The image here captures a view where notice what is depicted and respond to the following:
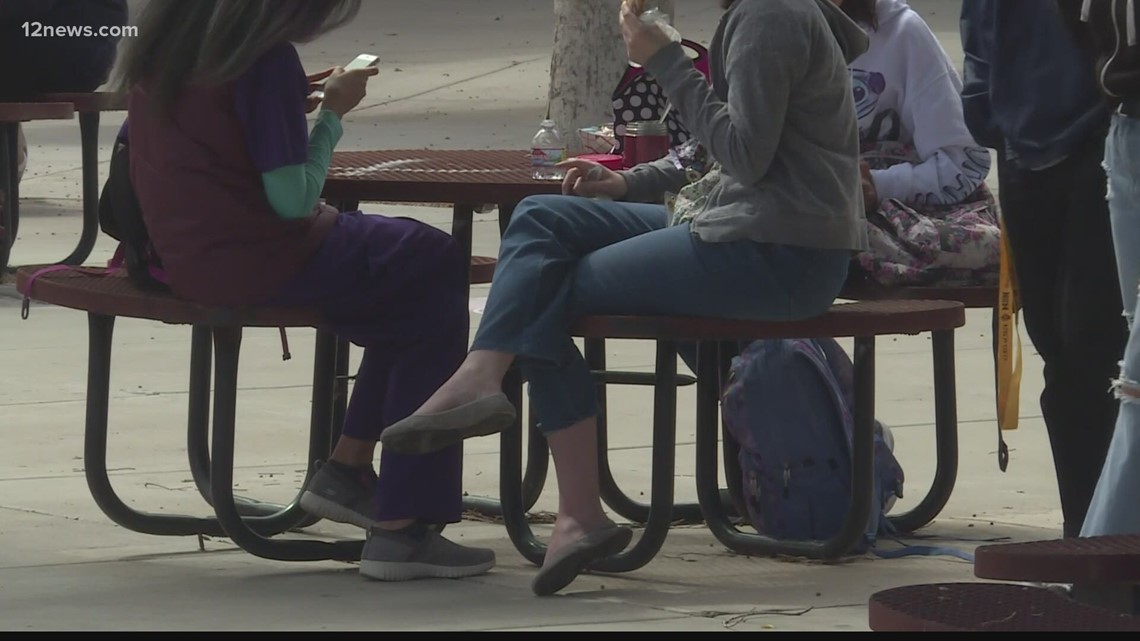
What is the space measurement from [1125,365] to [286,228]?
166 cm

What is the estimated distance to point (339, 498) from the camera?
467 cm

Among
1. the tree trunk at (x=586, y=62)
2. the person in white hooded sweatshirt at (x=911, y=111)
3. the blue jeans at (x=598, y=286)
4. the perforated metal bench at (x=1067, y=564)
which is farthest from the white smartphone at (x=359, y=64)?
the tree trunk at (x=586, y=62)

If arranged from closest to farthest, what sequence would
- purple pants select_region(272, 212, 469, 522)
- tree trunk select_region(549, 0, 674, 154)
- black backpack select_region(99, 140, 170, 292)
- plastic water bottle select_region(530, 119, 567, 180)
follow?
purple pants select_region(272, 212, 469, 522)
black backpack select_region(99, 140, 170, 292)
plastic water bottle select_region(530, 119, 567, 180)
tree trunk select_region(549, 0, 674, 154)

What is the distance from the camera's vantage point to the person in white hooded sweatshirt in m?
5.03

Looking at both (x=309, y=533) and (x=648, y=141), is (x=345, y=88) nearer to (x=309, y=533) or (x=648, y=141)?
(x=648, y=141)

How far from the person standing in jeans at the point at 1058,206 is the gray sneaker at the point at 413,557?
A: 118 centimetres

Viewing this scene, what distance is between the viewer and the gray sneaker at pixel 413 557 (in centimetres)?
445

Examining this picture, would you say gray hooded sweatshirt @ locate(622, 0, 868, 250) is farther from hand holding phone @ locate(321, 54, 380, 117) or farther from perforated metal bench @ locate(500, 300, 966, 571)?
hand holding phone @ locate(321, 54, 380, 117)

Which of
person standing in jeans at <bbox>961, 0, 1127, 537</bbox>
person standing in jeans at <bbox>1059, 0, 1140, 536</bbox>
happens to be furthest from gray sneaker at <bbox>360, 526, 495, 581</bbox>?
person standing in jeans at <bbox>1059, 0, 1140, 536</bbox>

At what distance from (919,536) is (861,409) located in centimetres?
54

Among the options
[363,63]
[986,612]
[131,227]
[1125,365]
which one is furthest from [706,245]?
[986,612]

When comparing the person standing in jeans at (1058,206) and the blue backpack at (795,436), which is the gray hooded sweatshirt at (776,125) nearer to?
the person standing in jeans at (1058,206)

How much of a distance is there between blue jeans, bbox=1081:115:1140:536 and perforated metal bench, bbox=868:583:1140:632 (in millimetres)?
756

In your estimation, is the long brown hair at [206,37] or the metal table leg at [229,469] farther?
the metal table leg at [229,469]
